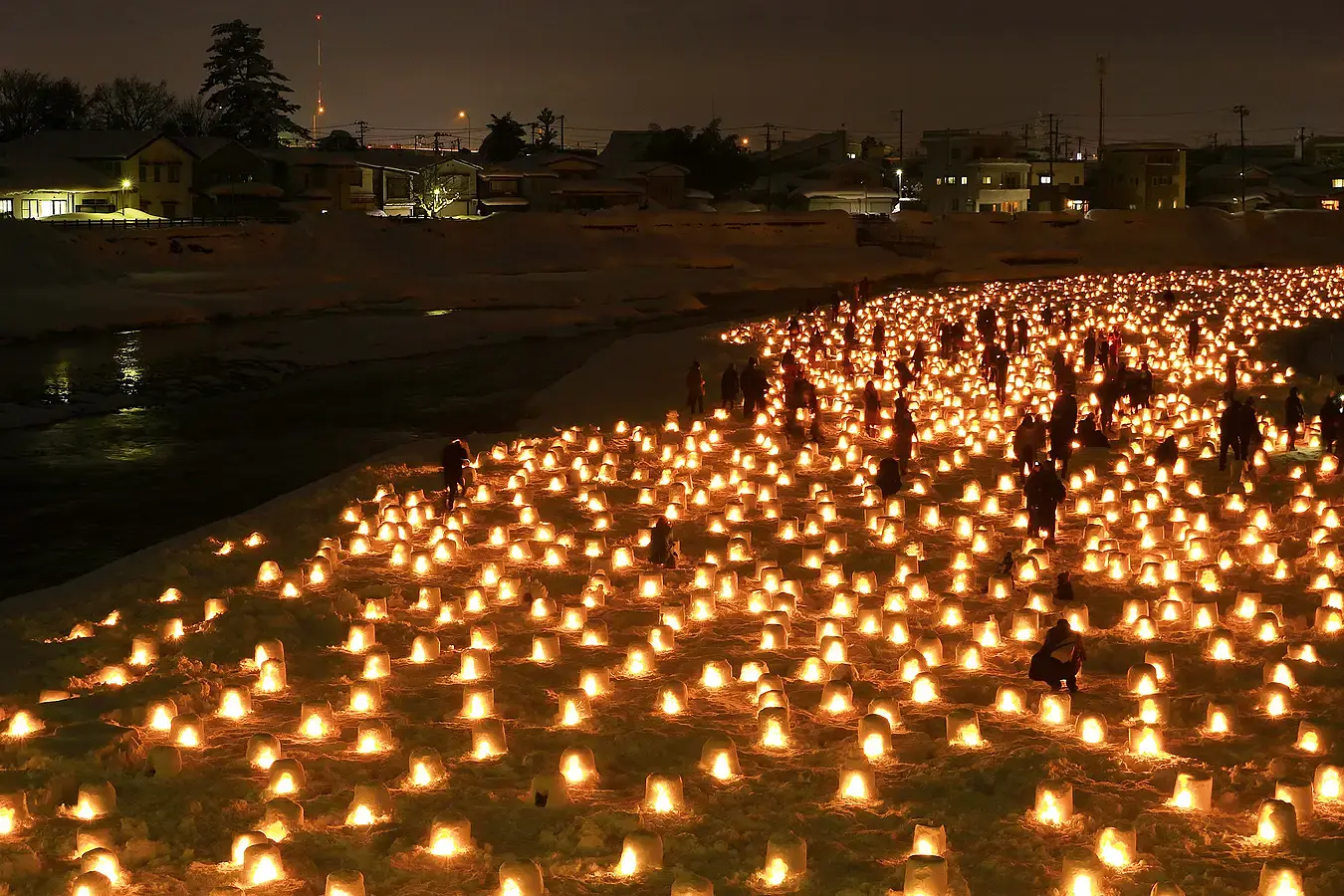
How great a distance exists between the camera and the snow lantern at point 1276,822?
7.43 m

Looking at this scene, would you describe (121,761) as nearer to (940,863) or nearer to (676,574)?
(940,863)

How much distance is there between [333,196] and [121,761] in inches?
2695

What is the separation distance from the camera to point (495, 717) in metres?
9.20

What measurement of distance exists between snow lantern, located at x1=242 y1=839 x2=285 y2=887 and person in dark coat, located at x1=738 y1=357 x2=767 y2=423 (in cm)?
1608

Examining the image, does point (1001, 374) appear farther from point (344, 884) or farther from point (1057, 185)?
point (1057, 185)

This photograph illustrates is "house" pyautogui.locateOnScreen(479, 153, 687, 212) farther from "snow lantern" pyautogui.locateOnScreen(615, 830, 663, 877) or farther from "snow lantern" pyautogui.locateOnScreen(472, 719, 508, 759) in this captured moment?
"snow lantern" pyautogui.locateOnScreen(615, 830, 663, 877)

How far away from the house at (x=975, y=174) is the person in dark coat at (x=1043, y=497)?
7890 cm

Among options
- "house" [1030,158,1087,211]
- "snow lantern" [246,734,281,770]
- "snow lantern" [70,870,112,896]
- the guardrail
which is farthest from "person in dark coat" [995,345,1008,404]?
"house" [1030,158,1087,211]

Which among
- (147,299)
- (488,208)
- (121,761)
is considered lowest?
(121,761)

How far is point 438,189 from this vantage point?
75438 mm

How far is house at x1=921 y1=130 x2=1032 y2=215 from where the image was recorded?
91.4 m

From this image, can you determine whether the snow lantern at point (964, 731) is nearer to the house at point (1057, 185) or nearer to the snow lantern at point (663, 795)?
the snow lantern at point (663, 795)

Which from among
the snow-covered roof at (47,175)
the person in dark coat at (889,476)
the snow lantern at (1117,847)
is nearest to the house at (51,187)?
the snow-covered roof at (47,175)

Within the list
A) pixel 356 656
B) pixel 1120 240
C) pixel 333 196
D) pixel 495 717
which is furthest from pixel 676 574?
pixel 1120 240
